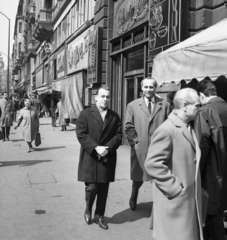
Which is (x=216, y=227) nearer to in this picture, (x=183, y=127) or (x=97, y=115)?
(x=183, y=127)

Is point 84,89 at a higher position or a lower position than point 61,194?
higher

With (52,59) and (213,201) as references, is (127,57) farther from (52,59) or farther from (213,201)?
(52,59)

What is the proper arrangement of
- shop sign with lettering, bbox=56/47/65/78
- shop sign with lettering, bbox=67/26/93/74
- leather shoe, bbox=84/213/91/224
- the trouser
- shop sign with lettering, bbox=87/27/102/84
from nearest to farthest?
the trouser, leather shoe, bbox=84/213/91/224, shop sign with lettering, bbox=87/27/102/84, shop sign with lettering, bbox=67/26/93/74, shop sign with lettering, bbox=56/47/65/78

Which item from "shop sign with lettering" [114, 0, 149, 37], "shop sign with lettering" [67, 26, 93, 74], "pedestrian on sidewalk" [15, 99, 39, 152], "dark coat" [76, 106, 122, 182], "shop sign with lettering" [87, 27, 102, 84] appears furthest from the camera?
"shop sign with lettering" [67, 26, 93, 74]

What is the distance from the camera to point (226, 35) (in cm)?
421

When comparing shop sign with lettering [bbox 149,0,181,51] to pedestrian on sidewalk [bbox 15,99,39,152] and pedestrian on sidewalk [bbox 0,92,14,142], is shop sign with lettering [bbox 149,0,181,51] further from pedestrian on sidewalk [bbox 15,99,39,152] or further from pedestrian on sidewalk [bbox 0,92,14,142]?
pedestrian on sidewalk [bbox 0,92,14,142]

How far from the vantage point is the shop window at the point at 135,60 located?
1009cm

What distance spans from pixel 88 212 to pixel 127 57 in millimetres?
7577

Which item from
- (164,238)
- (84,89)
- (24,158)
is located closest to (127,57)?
(24,158)

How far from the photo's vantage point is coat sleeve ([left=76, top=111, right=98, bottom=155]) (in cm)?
416

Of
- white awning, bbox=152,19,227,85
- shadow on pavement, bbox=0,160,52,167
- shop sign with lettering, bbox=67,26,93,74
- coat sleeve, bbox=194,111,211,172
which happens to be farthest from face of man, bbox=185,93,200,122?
shop sign with lettering, bbox=67,26,93,74

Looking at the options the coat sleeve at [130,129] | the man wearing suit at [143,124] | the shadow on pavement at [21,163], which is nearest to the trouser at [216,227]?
the man wearing suit at [143,124]

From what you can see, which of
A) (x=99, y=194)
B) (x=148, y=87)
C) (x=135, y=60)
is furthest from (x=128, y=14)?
(x=99, y=194)

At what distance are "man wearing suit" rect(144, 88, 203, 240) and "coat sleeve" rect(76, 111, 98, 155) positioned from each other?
148cm
